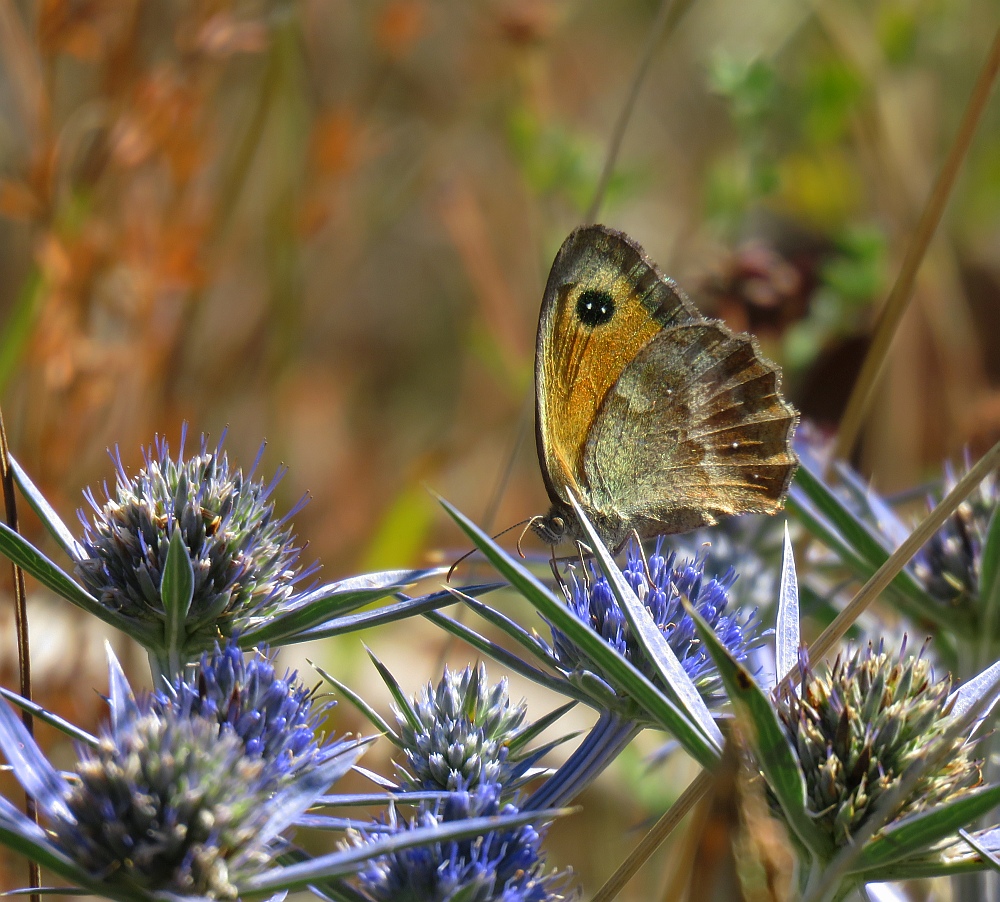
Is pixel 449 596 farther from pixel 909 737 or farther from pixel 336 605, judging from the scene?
pixel 909 737

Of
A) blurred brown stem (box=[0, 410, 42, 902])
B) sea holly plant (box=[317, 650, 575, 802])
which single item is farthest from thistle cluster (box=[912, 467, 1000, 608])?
blurred brown stem (box=[0, 410, 42, 902])

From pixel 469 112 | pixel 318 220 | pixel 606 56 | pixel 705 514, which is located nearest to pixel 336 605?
pixel 705 514

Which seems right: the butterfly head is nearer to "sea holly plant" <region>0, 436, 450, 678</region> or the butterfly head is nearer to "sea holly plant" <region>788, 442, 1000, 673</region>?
"sea holly plant" <region>788, 442, 1000, 673</region>

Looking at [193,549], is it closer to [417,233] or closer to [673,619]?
[673,619]

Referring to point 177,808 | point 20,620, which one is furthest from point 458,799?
point 20,620

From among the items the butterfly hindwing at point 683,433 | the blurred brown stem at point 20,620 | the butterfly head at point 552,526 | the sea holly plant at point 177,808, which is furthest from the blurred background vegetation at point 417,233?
the blurred brown stem at point 20,620

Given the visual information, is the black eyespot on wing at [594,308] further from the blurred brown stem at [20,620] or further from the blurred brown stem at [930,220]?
the blurred brown stem at [20,620]
